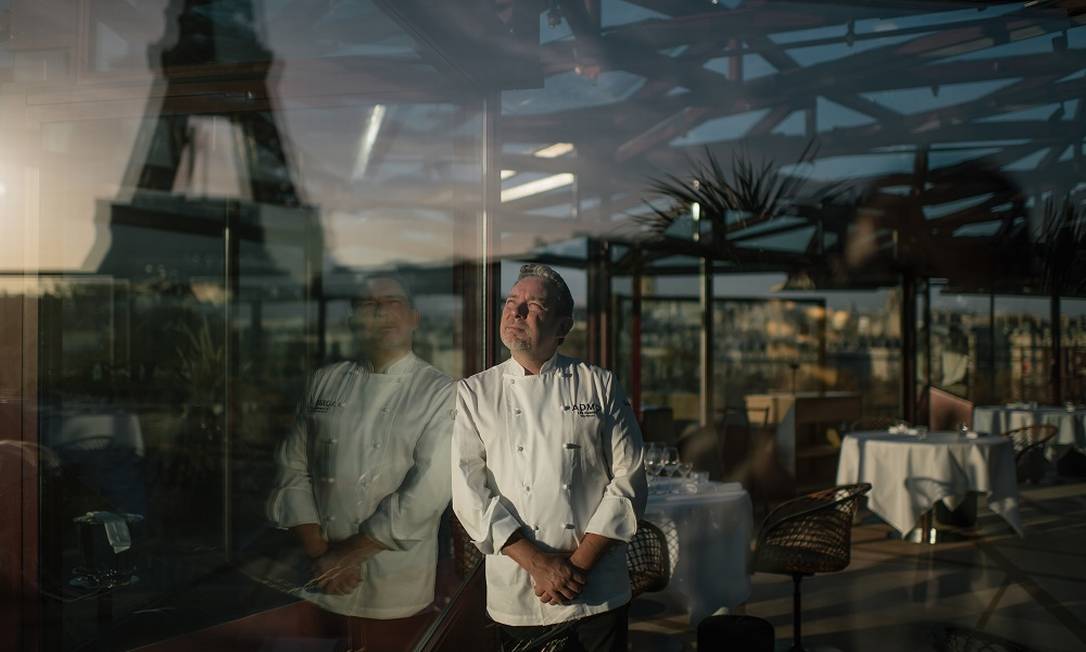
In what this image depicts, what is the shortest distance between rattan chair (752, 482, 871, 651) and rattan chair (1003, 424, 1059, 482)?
4913mm

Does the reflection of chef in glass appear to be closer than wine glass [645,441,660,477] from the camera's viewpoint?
Yes

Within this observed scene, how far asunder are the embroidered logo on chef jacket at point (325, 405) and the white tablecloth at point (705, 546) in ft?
6.76

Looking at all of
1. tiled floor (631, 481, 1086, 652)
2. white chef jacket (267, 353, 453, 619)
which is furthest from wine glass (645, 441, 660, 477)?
white chef jacket (267, 353, 453, 619)

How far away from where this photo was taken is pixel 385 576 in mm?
2666

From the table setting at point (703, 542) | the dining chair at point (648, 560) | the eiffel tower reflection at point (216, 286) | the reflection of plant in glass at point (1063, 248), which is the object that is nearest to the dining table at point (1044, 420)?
the reflection of plant in glass at point (1063, 248)

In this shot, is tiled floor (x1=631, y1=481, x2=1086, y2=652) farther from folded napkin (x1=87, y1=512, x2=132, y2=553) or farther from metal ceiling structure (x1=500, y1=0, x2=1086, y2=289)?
folded napkin (x1=87, y1=512, x2=132, y2=553)

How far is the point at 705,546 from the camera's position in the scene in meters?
4.14

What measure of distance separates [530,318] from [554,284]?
0.12m

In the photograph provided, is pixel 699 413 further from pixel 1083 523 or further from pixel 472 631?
pixel 472 631

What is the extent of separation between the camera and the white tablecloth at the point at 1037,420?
8.82 m

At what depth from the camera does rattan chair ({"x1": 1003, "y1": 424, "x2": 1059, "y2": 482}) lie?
8.38 m

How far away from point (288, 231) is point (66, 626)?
470 inches

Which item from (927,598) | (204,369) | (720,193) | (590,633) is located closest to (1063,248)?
(720,193)

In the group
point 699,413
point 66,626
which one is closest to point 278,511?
point 66,626
